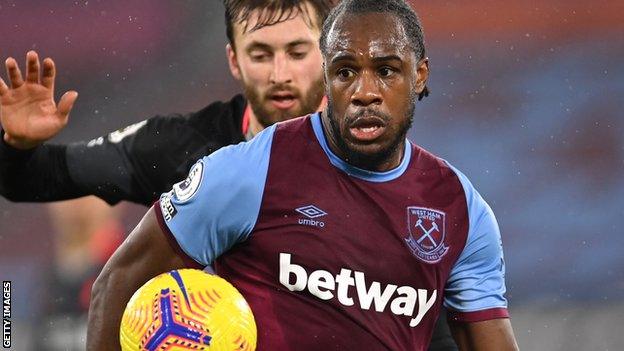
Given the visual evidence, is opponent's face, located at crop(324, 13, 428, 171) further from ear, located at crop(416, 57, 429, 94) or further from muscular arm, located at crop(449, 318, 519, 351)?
muscular arm, located at crop(449, 318, 519, 351)

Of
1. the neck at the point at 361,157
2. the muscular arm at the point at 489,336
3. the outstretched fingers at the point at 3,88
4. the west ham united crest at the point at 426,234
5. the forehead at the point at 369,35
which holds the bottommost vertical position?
the muscular arm at the point at 489,336

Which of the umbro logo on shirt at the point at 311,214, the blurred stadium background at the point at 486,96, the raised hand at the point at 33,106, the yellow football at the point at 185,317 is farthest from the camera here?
the blurred stadium background at the point at 486,96

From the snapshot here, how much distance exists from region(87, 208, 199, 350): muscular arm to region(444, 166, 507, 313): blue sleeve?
28.9 inches

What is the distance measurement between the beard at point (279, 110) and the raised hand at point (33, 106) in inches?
32.2

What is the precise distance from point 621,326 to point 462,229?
3630mm

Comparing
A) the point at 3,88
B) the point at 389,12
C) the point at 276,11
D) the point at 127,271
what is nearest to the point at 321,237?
the point at 127,271

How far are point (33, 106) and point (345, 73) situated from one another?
1195mm

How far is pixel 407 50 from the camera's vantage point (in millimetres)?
3062

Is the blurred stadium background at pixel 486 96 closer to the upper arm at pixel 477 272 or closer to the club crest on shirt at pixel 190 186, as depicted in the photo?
the upper arm at pixel 477 272

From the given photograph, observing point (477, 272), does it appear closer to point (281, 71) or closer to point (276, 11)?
point (281, 71)

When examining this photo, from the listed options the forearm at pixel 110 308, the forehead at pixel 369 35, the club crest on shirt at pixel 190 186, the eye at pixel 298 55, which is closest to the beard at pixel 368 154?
the forehead at pixel 369 35

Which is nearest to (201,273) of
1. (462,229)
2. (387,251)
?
(387,251)

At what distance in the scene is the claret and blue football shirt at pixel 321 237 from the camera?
9.78 feet

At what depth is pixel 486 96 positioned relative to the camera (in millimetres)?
7293
